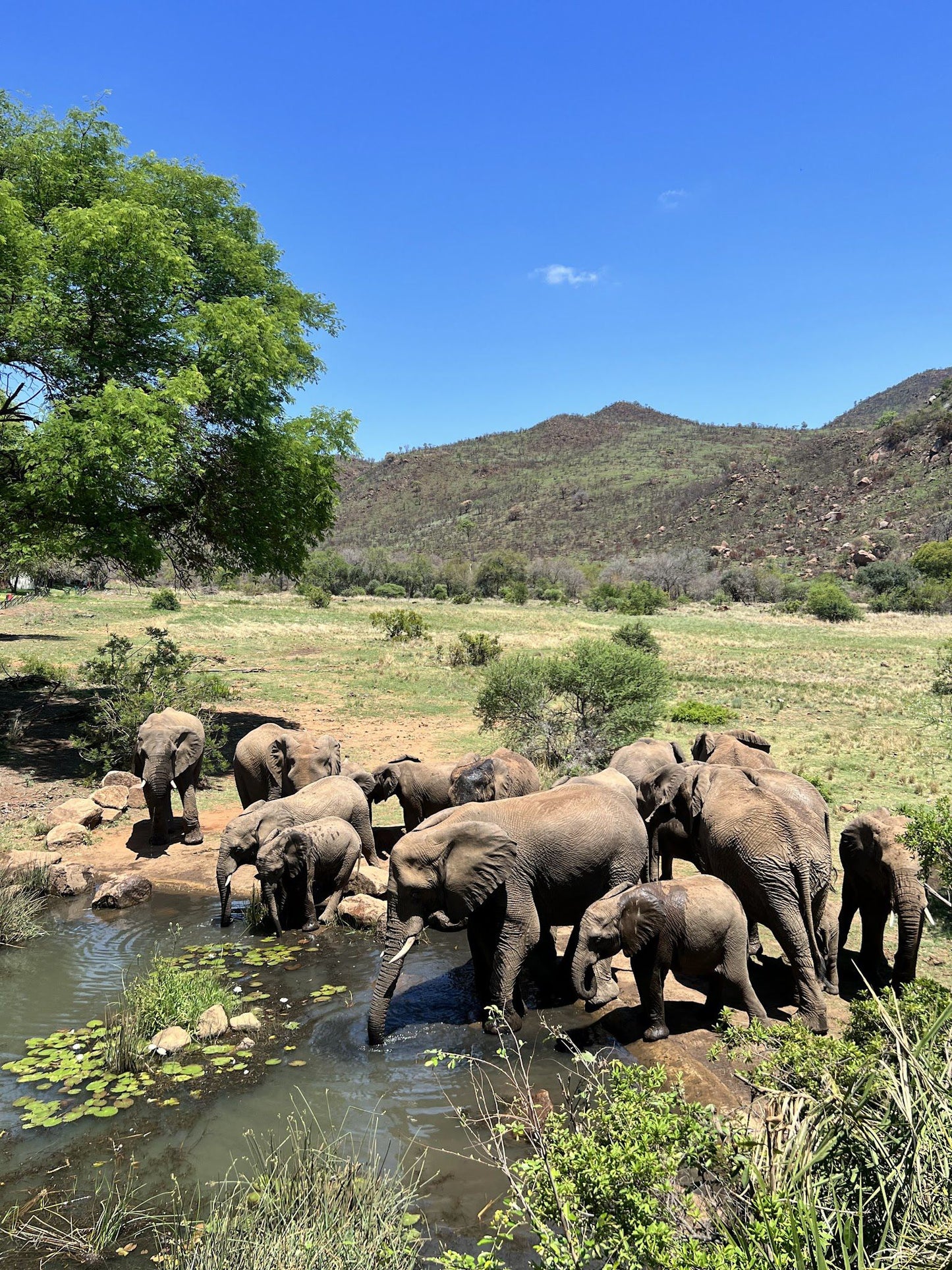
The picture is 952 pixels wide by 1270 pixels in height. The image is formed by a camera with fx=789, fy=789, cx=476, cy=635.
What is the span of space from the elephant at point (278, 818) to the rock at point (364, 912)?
924 mm

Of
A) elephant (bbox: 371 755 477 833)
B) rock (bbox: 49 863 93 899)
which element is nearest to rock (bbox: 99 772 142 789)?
rock (bbox: 49 863 93 899)

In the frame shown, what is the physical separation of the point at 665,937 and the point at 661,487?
104 meters

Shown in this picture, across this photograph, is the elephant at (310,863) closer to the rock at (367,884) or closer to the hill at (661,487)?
the rock at (367,884)

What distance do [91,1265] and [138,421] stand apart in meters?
13.8

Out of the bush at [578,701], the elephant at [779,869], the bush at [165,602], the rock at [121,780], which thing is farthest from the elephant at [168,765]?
the bush at [165,602]

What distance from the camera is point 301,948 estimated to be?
28.4ft

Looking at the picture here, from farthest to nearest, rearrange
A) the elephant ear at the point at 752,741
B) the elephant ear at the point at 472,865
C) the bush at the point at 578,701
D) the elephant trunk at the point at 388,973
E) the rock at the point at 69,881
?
the bush at the point at 578,701
the elephant ear at the point at 752,741
the rock at the point at 69,881
the elephant ear at the point at 472,865
the elephant trunk at the point at 388,973

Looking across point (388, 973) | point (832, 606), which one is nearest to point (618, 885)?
point (388, 973)

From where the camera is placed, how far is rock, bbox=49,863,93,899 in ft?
33.4

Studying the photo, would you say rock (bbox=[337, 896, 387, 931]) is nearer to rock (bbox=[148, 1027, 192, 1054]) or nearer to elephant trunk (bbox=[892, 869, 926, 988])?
rock (bbox=[148, 1027, 192, 1054])

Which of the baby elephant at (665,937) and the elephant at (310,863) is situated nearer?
the baby elephant at (665,937)

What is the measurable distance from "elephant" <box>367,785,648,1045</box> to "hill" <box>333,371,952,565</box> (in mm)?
54570

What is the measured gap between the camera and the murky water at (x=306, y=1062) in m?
5.27

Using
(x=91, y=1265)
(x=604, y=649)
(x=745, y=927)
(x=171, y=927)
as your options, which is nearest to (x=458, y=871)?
(x=745, y=927)
